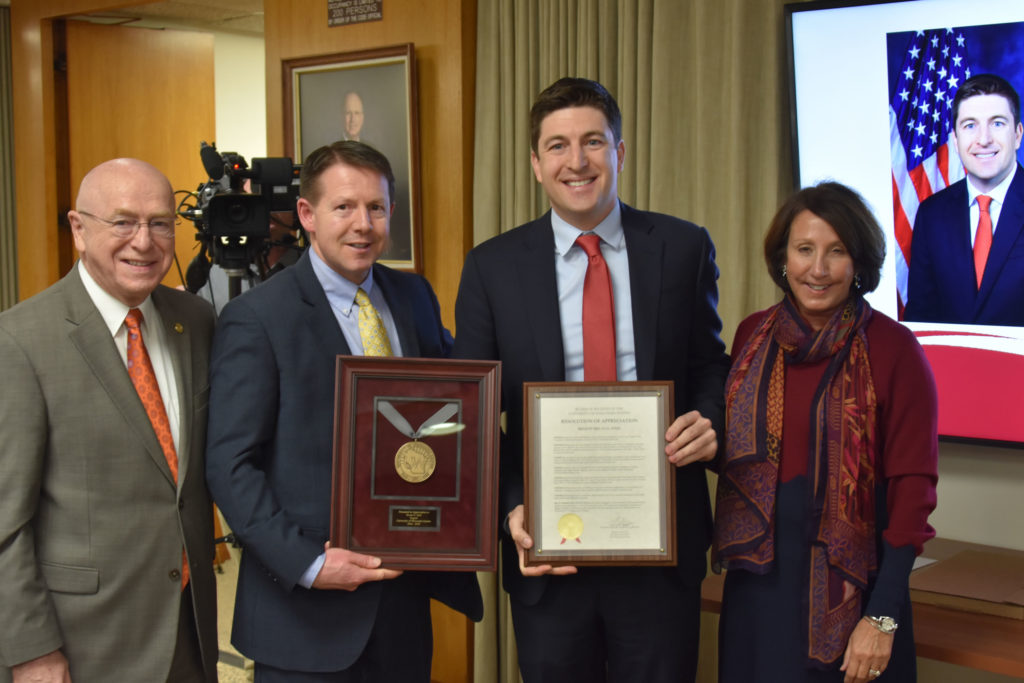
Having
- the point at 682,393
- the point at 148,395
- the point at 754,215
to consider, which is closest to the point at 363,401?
the point at 148,395

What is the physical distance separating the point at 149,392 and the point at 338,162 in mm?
624

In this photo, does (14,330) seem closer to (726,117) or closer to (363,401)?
(363,401)

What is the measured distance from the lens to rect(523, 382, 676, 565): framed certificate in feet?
6.07

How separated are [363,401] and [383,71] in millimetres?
2159

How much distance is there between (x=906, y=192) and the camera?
273 centimetres

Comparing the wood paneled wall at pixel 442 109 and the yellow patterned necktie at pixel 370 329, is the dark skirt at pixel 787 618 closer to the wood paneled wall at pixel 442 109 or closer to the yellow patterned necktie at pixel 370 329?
the yellow patterned necktie at pixel 370 329

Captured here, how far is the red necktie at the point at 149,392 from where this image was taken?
1.89m

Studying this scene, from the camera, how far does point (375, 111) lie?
365 centimetres

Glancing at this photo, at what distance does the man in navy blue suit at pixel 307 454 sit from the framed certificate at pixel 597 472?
345 millimetres

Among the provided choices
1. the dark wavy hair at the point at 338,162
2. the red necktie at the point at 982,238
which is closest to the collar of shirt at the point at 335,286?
the dark wavy hair at the point at 338,162

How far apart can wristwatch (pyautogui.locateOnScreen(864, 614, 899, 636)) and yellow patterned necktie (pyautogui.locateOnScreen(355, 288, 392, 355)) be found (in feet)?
3.83

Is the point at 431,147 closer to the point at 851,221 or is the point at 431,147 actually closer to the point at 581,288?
the point at 581,288

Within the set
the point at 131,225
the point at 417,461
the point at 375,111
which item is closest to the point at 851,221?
the point at 417,461

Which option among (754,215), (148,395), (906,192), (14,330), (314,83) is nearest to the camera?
(14,330)
